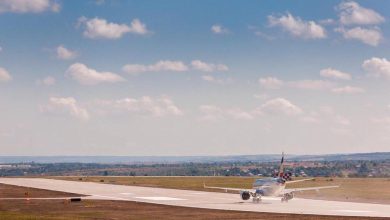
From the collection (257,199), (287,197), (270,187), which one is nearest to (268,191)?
(270,187)

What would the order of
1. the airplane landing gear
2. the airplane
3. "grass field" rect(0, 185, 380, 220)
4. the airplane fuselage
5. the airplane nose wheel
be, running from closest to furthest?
"grass field" rect(0, 185, 380, 220), the airplane nose wheel, the airplane, the airplane fuselage, the airplane landing gear

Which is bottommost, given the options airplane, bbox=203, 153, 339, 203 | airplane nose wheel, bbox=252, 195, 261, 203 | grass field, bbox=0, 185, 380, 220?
grass field, bbox=0, 185, 380, 220

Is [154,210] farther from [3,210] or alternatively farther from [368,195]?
[368,195]

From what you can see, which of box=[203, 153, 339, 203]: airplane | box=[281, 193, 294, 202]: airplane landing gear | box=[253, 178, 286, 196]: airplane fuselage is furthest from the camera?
box=[281, 193, 294, 202]: airplane landing gear

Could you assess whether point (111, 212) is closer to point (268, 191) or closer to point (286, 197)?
point (268, 191)

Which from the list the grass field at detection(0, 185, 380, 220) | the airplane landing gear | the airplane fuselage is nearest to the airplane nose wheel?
the airplane fuselage

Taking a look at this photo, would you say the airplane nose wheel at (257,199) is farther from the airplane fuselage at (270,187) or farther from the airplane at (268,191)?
the airplane fuselage at (270,187)

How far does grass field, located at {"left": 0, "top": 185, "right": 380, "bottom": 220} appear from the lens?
68000 millimetres

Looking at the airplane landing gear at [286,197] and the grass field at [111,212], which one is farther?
the airplane landing gear at [286,197]

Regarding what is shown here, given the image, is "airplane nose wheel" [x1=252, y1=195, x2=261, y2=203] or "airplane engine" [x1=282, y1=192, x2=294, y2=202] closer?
"airplane nose wheel" [x1=252, y1=195, x2=261, y2=203]

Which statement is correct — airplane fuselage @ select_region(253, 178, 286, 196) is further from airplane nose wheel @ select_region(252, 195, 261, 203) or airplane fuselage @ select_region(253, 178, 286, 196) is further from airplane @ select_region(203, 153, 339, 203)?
airplane nose wheel @ select_region(252, 195, 261, 203)

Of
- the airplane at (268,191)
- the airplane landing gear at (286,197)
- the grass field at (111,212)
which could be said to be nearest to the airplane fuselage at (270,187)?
the airplane at (268,191)

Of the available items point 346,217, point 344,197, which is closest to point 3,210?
point 346,217

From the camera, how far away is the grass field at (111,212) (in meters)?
68.0
